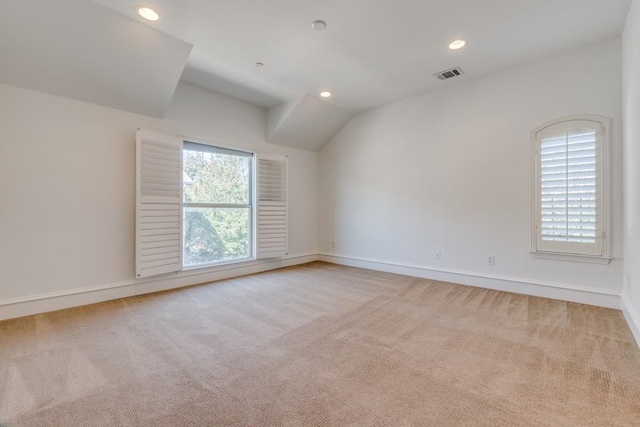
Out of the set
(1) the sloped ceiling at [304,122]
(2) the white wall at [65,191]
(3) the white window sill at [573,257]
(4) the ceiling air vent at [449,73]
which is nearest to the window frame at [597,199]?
(3) the white window sill at [573,257]

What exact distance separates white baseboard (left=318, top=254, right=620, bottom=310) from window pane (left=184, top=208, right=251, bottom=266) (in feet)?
7.22

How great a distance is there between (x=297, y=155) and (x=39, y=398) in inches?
174

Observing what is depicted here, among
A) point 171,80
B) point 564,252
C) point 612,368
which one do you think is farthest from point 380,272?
point 171,80

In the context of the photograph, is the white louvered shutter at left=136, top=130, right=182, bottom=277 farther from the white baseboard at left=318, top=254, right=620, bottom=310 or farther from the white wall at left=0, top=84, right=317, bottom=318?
the white baseboard at left=318, top=254, right=620, bottom=310

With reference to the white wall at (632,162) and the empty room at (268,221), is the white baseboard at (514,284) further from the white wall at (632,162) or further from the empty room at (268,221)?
the white wall at (632,162)

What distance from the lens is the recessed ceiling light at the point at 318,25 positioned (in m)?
2.52

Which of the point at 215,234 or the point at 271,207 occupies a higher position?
the point at 271,207

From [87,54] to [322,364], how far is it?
3412 millimetres

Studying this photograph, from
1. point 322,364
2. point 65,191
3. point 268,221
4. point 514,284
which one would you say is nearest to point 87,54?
point 65,191

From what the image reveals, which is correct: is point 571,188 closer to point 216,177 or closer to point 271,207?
point 271,207

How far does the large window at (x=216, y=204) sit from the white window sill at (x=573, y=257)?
3.95 metres

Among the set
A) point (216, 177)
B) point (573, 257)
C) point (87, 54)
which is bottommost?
point (573, 257)

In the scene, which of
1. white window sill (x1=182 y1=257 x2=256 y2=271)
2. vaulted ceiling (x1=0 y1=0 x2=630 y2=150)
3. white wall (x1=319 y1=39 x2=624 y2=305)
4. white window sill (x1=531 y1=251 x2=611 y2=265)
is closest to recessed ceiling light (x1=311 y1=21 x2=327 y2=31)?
vaulted ceiling (x1=0 y1=0 x2=630 y2=150)

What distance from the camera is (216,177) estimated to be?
419 centimetres
